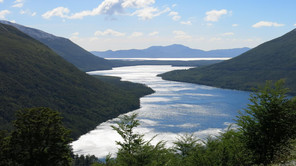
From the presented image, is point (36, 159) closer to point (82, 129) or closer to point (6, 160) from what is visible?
point (6, 160)

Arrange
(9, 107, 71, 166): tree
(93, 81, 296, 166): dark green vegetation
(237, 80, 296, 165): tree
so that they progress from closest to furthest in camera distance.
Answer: (93, 81, 296, 166): dark green vegetation, (237, 80, 296, 165): tree, (9, 107, 71, 166): tree

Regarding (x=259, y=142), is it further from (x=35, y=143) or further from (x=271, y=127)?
(x=35, y=143)

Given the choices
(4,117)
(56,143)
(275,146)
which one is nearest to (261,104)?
(275,146)

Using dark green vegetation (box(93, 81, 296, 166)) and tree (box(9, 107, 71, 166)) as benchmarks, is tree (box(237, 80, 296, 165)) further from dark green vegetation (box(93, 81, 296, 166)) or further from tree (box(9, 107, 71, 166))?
tree (box(9, 107, 71, 166))

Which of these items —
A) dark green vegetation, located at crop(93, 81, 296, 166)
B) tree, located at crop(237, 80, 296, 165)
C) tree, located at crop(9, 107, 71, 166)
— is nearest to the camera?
dark green vegetation, located at crop(93, 81, 296, 166)

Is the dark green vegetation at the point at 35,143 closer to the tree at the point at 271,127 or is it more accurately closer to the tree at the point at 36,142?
the tree at the point at 36,142

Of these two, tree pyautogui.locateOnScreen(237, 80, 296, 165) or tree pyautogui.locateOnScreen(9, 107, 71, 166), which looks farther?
tree pyautogui.locateOnScreen(9, 107, 71, 166)

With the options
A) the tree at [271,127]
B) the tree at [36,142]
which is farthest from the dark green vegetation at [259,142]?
the tree at [36,142]

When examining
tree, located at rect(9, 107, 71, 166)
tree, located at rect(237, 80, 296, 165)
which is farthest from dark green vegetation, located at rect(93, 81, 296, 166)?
tree, located at rect(9, 107, 71, 166)
